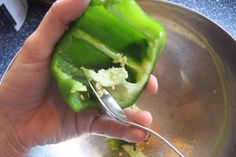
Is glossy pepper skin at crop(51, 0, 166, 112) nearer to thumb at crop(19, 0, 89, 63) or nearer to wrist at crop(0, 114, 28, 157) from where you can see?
thumb at crop(19, 0, 89, 63)

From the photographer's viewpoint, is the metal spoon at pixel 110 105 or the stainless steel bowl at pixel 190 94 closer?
the metal spoon at pixel 110 105

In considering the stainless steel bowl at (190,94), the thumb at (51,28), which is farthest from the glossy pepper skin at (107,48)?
the stainless steel bowl at (190,94)

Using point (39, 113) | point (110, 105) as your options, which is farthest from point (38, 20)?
point (110, 105)

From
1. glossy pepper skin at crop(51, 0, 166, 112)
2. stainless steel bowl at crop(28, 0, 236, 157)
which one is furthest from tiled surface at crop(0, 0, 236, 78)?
glossy pepper skin at crop(51, 0, 166, 112)

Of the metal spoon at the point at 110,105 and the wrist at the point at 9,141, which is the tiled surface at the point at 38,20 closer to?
the wrist at the point at 9,141

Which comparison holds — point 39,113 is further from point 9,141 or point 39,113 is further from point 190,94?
point 190,94

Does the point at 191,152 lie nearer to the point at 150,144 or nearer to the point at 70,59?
the point at 150,144
